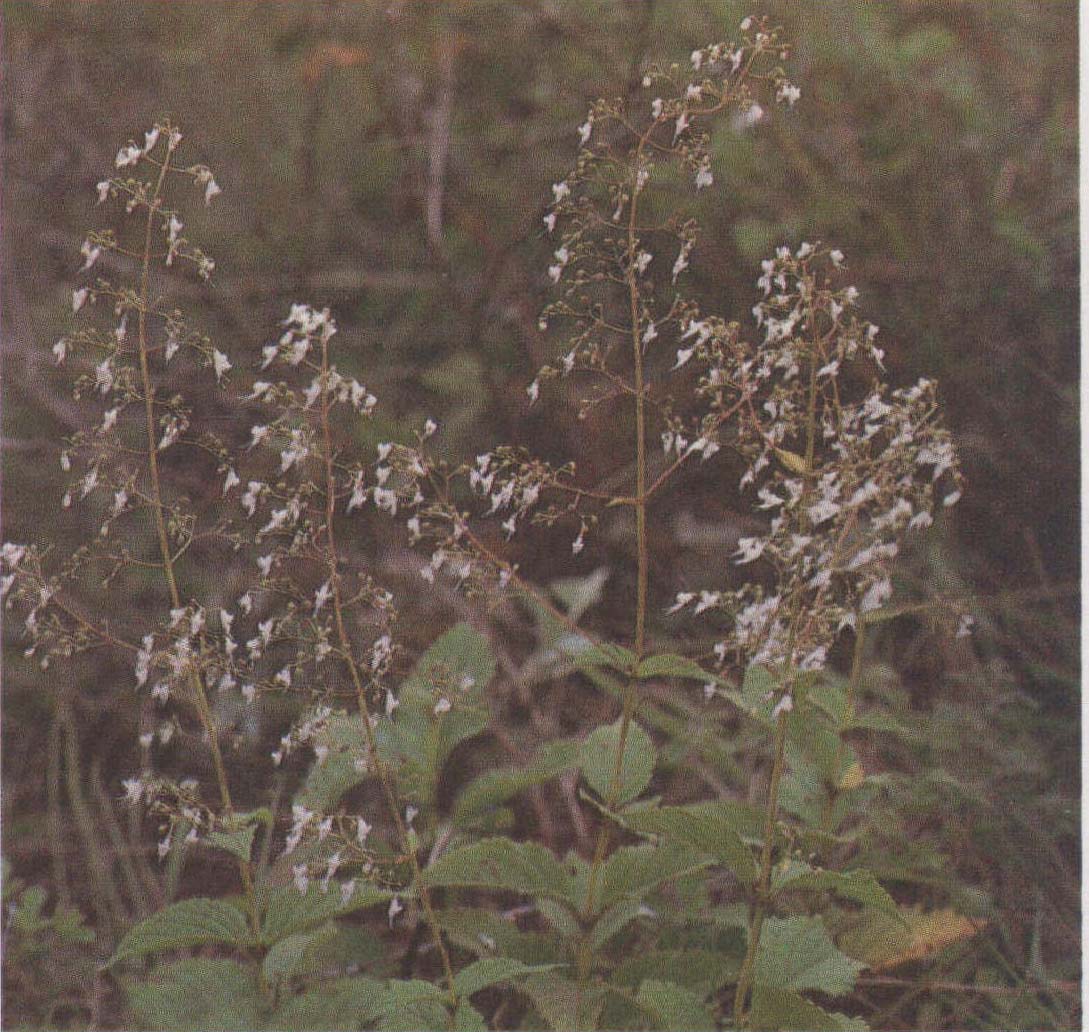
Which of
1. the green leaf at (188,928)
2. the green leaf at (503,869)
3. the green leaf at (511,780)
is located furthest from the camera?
the green leaf at (511,780)

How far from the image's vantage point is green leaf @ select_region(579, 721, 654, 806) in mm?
2117

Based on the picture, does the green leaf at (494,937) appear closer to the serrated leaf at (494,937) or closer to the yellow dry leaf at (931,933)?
the serrated leaf at (494,937)

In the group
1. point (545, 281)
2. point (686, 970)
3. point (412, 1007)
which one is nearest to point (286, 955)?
point (412, 1007)

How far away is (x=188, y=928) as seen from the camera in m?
1.95

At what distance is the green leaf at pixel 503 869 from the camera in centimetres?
204

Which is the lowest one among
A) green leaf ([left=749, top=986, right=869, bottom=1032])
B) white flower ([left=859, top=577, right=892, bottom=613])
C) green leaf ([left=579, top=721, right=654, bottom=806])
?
green leaf ([left=749, top=986, right=869, bottom=1032])

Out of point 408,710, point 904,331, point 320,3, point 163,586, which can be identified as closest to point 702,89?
point 408,710

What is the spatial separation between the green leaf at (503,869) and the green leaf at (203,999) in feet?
1.06

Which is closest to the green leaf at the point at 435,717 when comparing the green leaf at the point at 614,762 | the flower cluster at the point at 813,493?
the green leaf at the point at 614,762

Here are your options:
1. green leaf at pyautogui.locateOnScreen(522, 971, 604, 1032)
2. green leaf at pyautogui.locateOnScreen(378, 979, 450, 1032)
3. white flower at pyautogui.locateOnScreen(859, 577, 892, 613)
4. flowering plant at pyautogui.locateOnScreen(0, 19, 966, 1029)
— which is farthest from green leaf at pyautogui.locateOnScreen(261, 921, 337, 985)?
white flower at pyautogui.locateOnScreen(859, 577, 892, 613)

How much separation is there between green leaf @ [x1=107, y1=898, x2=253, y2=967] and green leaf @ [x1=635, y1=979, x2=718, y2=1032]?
59cm

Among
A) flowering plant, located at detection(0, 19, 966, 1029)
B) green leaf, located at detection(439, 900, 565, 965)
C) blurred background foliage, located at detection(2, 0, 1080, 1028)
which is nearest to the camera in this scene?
flowering plant, located at detection(0, 19, 966, 1029)

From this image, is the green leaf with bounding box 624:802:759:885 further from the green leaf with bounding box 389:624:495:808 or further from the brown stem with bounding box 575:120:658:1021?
the green leaf with bounding box 389:624:495:808

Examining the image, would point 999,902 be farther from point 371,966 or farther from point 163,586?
point 163,586
